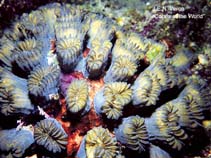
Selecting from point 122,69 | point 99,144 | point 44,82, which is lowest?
point 99,144

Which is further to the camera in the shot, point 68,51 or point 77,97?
point 68,51

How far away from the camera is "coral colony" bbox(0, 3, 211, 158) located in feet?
8.48

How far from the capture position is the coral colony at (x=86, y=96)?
2.58m

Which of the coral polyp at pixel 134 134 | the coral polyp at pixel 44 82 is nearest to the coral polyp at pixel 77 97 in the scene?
the coral polyp at pixel 44 82

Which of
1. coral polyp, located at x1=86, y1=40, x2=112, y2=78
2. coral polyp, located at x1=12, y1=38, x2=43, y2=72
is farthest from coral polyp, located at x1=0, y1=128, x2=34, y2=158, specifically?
coral polyp, located at x1=86, y1=40, x2=112, y2=78

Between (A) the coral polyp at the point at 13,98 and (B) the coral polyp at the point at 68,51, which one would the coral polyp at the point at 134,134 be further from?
(A) the coral polyp at the point at 13,98

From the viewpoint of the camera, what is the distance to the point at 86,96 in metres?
2.58

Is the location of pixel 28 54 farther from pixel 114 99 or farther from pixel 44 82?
pixel 114 99

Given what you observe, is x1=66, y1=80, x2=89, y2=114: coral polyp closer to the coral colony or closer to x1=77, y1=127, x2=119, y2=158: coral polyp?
the coral colony

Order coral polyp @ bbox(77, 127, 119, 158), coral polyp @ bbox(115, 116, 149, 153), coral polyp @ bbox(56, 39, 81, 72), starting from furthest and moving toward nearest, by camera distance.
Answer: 1. coral polyp @ bbox(56, 39, 81, 72)
2. coral polyp @ bbox(115, 116, 149, 153)
3. coral polyp @ bbox(77, 127, 119, 158)

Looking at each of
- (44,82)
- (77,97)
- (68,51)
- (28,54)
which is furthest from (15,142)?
(68,51)

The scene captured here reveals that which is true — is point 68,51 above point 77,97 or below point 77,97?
above

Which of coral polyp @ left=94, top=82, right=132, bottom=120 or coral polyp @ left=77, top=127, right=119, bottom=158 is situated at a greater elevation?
coral polyp @ left=94, top=82, right=132, bottom=120

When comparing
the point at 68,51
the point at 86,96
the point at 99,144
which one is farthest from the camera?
the point at 68,51
